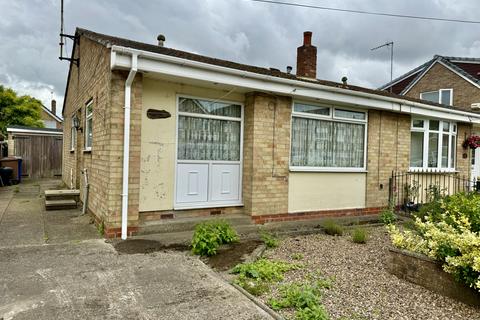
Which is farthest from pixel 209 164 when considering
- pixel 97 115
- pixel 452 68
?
pixel 452 68

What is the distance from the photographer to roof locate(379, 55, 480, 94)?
17719 mm

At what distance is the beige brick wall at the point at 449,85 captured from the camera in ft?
55.6

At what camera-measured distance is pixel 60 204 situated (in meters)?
7.98

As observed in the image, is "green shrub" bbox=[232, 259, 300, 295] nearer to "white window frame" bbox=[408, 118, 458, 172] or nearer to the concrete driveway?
the concrete driveway

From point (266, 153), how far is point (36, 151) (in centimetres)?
1512

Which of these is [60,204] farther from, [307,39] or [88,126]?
[307,39]

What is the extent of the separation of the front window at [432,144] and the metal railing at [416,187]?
269mm

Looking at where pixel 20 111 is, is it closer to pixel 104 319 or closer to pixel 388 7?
pixel 388 7

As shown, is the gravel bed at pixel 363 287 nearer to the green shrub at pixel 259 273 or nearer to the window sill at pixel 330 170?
the green shrub at pixel 259 273

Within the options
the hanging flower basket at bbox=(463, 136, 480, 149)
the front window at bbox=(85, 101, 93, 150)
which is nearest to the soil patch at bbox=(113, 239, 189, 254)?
the front window at bbox=(85, 101, 93, 150)

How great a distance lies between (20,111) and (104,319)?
3049 centimetres

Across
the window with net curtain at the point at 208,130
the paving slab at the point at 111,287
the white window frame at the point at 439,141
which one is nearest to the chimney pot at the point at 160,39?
the window with net curtain at the point at 208,130

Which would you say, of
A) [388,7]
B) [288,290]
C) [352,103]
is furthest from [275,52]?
[288,290]

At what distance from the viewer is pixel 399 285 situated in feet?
12.5
